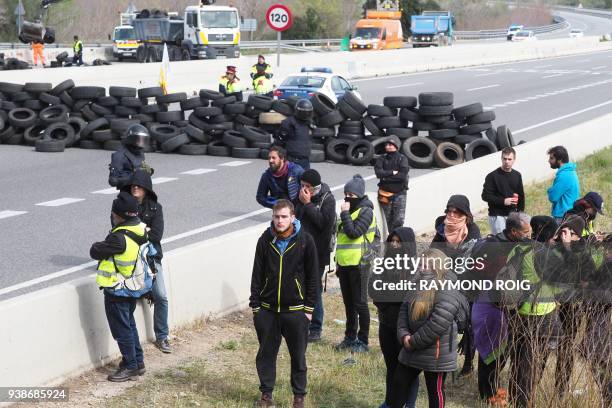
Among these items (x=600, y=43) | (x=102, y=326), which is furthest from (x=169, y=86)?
(x=600, y=43)

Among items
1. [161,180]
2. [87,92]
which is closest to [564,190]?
[161,180]

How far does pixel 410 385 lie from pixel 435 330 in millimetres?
649

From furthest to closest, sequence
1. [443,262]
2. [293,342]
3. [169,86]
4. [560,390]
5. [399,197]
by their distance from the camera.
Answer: [169,86]
[399,197]
[293,342]
[560,390]
[443,262]

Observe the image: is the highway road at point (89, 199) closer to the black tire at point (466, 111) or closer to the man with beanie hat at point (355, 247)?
the black tire at point (466, 111)

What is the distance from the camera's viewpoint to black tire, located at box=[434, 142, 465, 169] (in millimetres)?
20344

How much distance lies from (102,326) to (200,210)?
7.21m

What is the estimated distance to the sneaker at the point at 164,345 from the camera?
907cm

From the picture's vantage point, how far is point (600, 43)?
85.0 m

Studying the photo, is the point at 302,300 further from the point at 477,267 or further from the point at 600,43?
the point at 600,43

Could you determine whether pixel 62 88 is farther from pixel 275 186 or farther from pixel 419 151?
pixel 275 186

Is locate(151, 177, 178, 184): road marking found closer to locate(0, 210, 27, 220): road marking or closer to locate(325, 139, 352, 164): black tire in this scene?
locate(0, 210, 27, 220): road marking

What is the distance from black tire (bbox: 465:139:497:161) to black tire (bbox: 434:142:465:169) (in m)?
0.24

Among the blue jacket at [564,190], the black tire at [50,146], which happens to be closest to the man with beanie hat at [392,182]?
the blue jacket at [564,190]

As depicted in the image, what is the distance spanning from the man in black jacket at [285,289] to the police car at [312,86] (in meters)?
22.5
